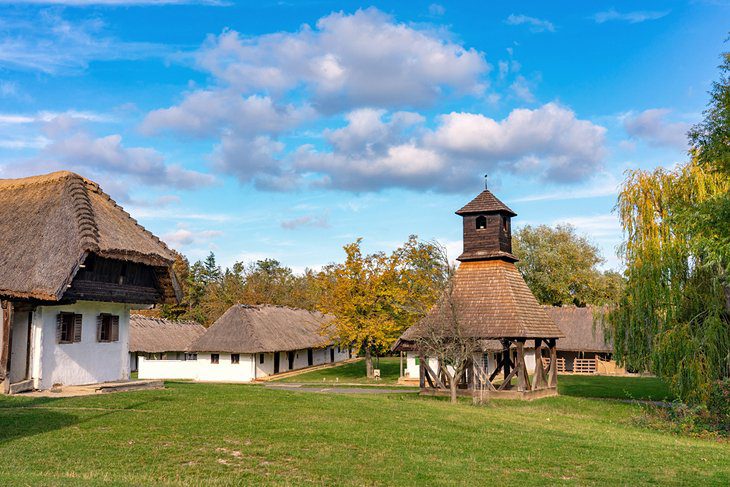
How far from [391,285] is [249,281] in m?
36.7

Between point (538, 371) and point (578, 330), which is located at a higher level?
point (578, 330)

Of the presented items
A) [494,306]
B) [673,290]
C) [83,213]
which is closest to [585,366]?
[494,306]

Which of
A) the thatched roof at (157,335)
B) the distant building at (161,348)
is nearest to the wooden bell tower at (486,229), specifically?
the distant building at (161,348)

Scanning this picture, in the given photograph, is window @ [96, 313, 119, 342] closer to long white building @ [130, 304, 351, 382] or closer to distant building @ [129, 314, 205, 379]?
long white building @ [130, 304, 351, 382]

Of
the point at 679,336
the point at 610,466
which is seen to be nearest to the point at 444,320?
the point at 679,336

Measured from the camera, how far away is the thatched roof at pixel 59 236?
65.3 ft

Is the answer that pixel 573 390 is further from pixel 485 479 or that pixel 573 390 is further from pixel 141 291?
pixel 485 479

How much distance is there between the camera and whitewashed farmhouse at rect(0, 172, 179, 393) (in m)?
20.2

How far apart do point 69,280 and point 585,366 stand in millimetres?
42462

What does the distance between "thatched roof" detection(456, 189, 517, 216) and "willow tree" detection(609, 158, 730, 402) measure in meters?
6.61

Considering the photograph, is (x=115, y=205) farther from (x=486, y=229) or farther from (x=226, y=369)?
(x=226, y=369)

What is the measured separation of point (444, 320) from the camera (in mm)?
26281

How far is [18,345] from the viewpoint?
2094 centimetres

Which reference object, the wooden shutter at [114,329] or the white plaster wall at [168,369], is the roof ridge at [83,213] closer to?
the wooden shutter at [114,329]
